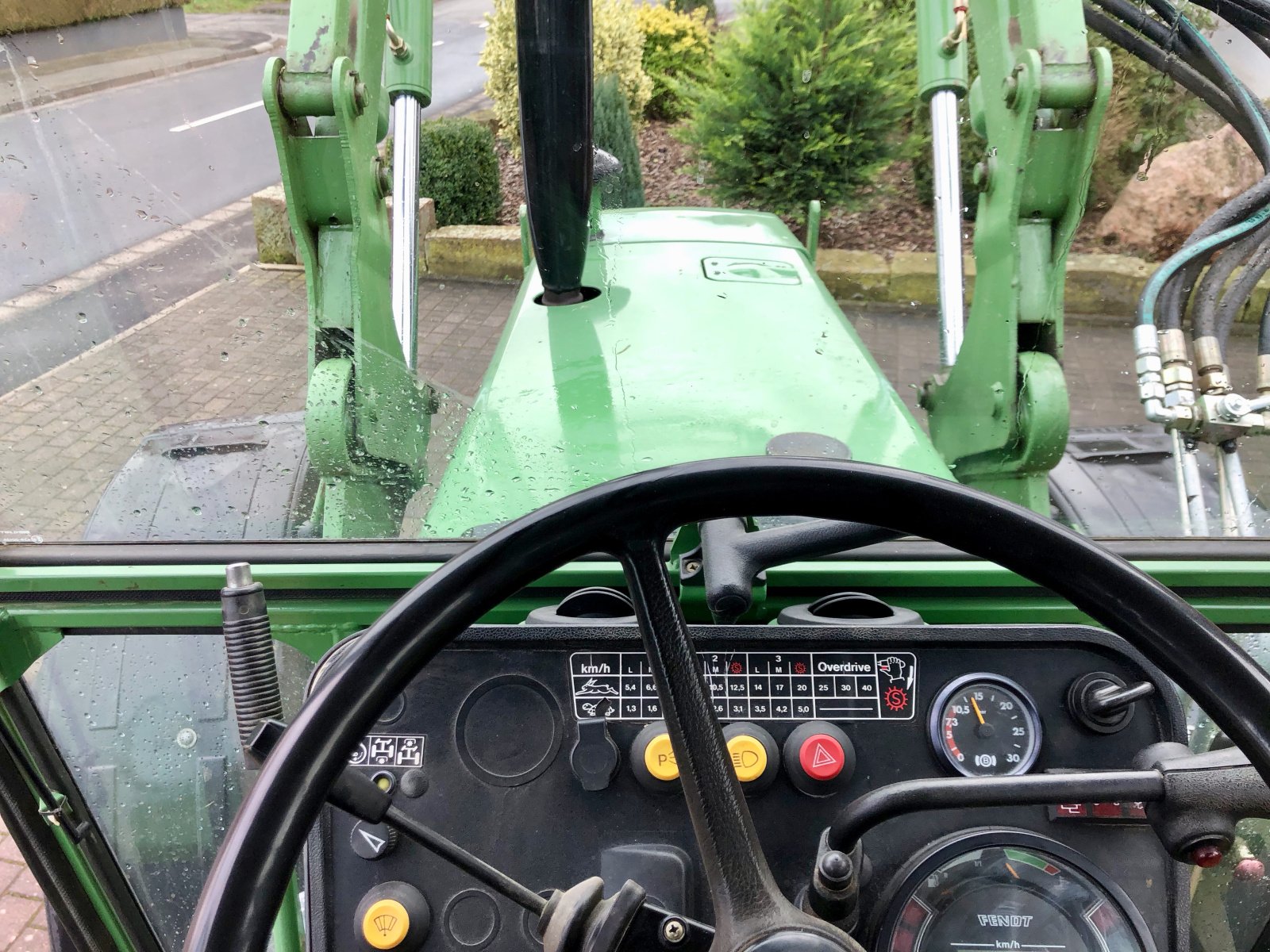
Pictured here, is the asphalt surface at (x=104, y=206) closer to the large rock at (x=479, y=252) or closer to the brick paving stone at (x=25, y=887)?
the large rock at (x=479, y=252)

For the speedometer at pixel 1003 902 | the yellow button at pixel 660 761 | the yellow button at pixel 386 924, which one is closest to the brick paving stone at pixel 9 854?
the yellow button at pixel 386 924

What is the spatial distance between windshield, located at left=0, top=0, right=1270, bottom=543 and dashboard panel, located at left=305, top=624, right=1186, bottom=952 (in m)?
0.26

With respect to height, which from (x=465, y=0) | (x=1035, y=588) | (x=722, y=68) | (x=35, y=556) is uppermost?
(x=465, y=0)

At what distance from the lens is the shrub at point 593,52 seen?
1.25 metres

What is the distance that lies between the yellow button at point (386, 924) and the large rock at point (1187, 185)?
1434mm

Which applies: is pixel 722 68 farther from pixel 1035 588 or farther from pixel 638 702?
pixel 638 702

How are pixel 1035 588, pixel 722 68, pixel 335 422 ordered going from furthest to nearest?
pixel 722 68 → pixel 335 422 → pixel 1035 588

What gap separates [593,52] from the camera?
116cm

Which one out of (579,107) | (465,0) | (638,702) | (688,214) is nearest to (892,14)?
(688,214)

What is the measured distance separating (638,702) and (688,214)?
1.55 m

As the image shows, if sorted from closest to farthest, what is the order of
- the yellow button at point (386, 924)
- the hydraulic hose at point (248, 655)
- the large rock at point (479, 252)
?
1. the hydraulic hose at point (248, 655)
2. the yellow button at point (386, 924)
3. the large rock at point (479, 252)

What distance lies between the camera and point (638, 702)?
3.59 ft

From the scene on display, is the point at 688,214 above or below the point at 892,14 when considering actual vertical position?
below

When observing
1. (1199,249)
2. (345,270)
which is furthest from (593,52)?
(1199,249)
